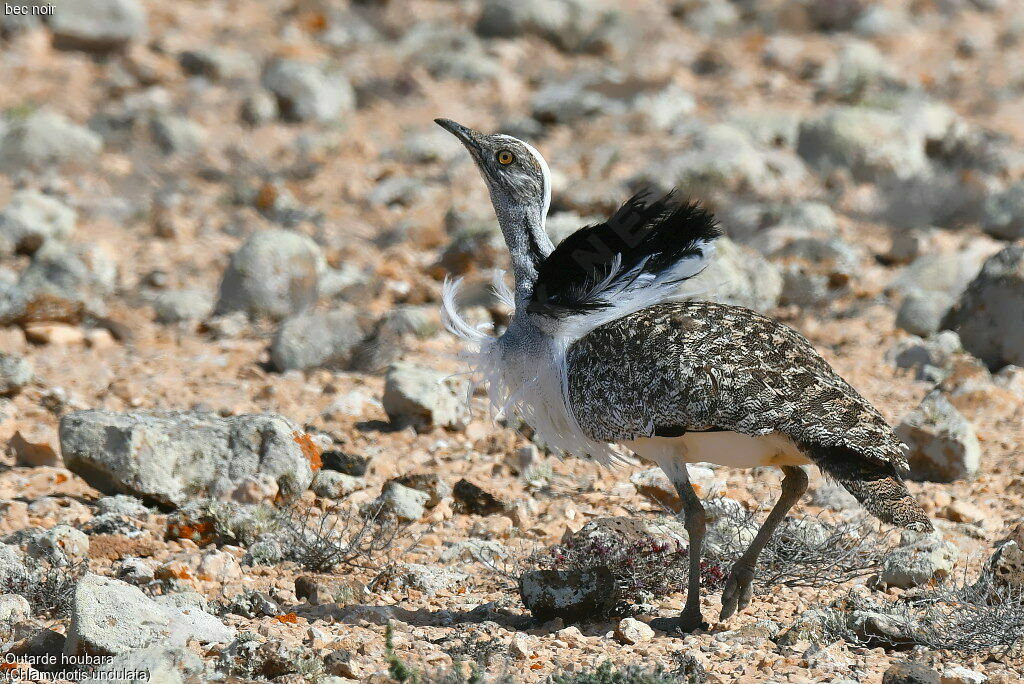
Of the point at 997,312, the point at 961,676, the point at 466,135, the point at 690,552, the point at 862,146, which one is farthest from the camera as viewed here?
the point at 862,146

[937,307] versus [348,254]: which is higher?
[937,307]

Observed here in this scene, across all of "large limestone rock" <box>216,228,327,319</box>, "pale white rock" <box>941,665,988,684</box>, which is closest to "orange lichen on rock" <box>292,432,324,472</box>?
"large limestone rock" <box>216,228,327,319</box>

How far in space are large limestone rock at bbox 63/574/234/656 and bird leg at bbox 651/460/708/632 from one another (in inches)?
69.6

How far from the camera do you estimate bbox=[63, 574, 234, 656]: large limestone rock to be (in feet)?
14.3

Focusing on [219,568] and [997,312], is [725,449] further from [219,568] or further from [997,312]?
[997,312]

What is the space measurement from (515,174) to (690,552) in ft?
6.42

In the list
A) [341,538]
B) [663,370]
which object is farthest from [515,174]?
[341,538]

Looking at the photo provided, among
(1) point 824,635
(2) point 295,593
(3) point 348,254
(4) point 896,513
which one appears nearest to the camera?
(4) point 896,513

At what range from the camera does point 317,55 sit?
1580 centimetres

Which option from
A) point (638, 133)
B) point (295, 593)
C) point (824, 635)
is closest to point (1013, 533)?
point (824, 635)

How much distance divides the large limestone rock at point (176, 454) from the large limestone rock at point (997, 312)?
461 cm

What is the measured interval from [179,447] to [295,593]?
47.0 inches

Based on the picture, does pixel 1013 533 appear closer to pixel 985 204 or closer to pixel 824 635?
pixel 824 635

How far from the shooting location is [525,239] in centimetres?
586
